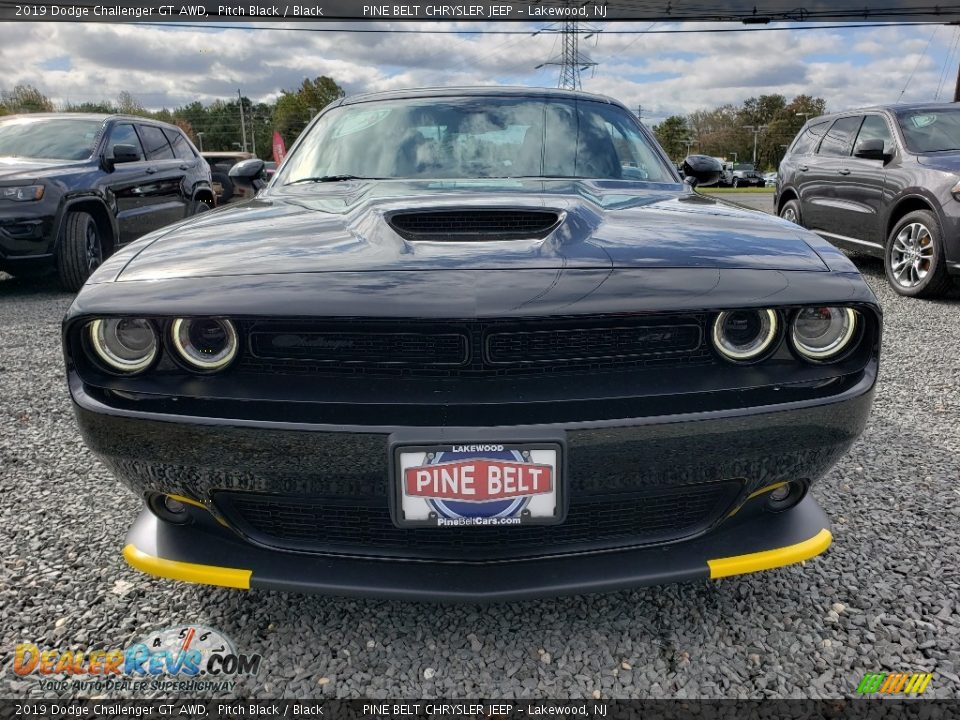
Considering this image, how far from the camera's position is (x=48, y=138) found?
263 inches

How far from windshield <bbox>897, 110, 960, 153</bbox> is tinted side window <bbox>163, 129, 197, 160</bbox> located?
7.64 meters

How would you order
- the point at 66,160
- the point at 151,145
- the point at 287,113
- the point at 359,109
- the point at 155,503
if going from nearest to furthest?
the point at 155,503 → the point at 359,109 → the point at 66,160 → the point at 151,145 → the point at 287,113

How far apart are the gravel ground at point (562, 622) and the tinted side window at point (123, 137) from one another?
546 cm

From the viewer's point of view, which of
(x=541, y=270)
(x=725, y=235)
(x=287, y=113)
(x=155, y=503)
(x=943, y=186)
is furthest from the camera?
(x=287, y=113)

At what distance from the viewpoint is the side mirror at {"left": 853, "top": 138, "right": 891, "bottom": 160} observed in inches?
252

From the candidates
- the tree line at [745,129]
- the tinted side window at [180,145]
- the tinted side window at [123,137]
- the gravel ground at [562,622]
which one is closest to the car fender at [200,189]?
the tinted side window at [180,145]

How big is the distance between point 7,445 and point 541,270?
8.91 ft

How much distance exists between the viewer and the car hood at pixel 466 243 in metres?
1.56

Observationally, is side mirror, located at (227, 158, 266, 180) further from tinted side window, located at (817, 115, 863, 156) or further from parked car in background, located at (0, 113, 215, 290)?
tinted side window, located at (817, 115, 863, 156)

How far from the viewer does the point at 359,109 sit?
301 centimetres

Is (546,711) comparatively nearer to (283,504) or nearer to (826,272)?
(283,504)

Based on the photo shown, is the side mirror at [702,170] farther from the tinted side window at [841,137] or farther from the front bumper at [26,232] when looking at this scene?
the front bumper at [26,232]

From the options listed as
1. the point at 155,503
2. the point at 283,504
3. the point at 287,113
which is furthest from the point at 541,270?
the point at 287,113

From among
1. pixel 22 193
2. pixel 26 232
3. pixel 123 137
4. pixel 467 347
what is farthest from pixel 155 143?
pixel 467 347
